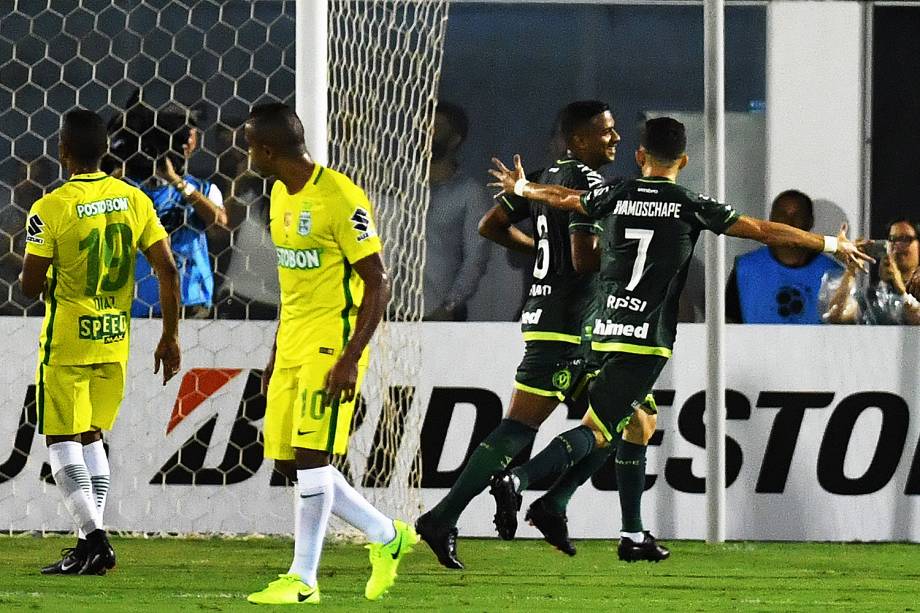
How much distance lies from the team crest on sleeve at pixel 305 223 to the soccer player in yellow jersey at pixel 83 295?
1217 millimetres

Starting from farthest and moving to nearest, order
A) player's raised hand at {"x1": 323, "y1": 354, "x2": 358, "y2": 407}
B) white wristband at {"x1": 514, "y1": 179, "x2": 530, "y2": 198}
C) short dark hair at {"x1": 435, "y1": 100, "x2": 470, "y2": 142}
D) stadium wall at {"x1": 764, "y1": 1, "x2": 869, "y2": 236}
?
stadium wall at {"x1": 764, "y1": 1, "x2": 869, "y2": 236}
short dark hair at {"x1": 435, "y1": 100, "x2": 470, "y2": 142}
white wristband at {"x1": 514, "y1": 179, "x2": 530, "y2": 198}
player's raised hand at {"x1": 323, "y1": 354, "x2": 358, "y2": 407}

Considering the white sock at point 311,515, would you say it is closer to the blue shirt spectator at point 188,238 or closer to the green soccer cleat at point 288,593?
the green soccer cleat at point 288,593

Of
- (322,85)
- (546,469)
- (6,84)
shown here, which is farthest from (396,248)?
(6,84)

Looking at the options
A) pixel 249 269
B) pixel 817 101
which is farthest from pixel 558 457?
pixel 817 101

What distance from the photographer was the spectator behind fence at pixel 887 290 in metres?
8.60

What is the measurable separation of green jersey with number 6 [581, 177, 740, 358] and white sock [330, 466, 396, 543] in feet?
4.93

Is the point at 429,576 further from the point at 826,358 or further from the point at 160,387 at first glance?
the point at 826,358

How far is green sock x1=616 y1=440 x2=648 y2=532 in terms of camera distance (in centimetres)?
749

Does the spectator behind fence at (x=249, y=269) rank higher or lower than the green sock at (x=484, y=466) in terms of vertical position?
higher

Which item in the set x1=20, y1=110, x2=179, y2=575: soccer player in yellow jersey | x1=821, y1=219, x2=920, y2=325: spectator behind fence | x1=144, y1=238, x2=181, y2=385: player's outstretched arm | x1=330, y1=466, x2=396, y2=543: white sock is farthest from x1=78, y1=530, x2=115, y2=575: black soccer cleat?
x1=821, y1=219, x2=920, y2=325: spectator behind fence

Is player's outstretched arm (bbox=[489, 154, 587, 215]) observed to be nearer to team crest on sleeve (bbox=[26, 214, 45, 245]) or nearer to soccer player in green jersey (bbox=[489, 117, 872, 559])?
soccer player in green jersey (bbox=[489, 117, 872, 559])

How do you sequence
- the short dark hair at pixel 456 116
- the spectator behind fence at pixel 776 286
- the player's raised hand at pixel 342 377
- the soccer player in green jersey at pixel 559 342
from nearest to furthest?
the player's raised hand at pixel 342 377 → the soccer player in green jersey at pixel 559 342 → the spectator behind fence at pixel 776 286 → the short dark hair at pixel 456 116

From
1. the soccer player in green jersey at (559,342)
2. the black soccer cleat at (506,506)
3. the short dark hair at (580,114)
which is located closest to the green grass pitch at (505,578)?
the black soccer cleat at (506,506)

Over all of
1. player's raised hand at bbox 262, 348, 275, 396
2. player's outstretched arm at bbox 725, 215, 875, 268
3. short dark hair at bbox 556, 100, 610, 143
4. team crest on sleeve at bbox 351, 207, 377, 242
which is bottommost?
player's raised hand at bbox 262, 348, 275, 396
